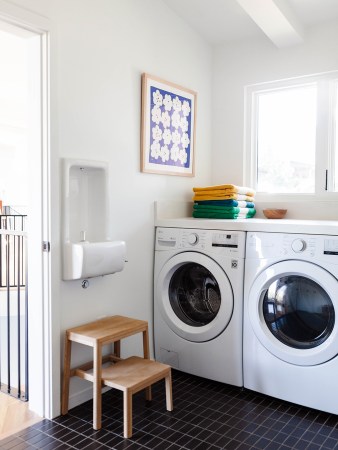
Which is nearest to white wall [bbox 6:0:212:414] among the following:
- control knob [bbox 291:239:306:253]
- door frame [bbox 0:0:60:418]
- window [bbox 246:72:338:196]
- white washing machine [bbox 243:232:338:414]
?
door frame [bbox 0:0:60:418]

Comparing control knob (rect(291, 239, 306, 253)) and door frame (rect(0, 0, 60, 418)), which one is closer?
door frame (rect(0, 0, 60, 418))

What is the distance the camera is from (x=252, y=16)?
8.47ft

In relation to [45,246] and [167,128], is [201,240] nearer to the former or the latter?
[167,128]

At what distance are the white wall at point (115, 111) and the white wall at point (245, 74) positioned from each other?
0.98ft

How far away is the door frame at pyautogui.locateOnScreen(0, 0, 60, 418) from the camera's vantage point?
213 centimetres

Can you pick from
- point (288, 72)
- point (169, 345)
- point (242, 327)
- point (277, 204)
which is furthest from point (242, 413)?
point (288, 72)

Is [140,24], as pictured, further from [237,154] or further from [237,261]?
[237,261]

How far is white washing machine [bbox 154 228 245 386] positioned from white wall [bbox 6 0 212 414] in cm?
13

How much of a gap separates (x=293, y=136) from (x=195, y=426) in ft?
6.88

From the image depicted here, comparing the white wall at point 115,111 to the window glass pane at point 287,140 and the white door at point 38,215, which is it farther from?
the window glass pane at point 287,140

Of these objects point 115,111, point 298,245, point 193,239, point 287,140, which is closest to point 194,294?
point 193,239

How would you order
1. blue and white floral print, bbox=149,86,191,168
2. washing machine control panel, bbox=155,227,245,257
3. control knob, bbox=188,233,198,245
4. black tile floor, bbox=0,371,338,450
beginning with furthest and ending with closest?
blue and white floral print, bbox=149,86,191,168 < control knob, bbox=188,233,198,245 < washing machine control panel, bbox=155,227,245,257 < black tile floor, bbox=0,371,338,450

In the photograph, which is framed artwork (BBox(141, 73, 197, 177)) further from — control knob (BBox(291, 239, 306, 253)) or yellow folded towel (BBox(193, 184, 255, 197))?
control knob (BBox(291, 239, 306, 253))

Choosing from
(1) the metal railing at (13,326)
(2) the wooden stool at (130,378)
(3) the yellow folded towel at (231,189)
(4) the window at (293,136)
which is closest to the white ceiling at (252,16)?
(4) the window at (293,136)
